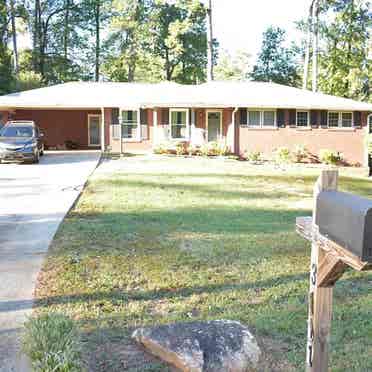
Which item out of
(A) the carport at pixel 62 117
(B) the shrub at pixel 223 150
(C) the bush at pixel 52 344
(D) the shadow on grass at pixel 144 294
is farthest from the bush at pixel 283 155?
(C) the bush at pixel 52 344

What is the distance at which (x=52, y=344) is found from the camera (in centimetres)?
342

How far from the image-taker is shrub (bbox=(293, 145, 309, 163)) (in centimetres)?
2255

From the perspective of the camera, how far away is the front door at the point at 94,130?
88.8 feet

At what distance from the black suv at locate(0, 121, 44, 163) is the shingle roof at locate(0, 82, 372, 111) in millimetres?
4532

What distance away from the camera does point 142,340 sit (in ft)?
12.5

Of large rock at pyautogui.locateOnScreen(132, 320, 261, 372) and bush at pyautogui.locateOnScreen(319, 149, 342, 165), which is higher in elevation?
bush at pyautogui.locateOnScreen(319, 149, 342, 165)

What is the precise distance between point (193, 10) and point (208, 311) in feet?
98.1

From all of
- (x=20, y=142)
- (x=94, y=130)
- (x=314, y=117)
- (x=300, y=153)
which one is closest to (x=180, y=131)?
(x=300, y=153)

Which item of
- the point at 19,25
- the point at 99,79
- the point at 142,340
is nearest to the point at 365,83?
the point at 99,79

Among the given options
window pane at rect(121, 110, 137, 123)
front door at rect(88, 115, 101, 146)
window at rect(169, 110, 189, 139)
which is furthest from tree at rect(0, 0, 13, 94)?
window at rect(169, 110, 189, 139)

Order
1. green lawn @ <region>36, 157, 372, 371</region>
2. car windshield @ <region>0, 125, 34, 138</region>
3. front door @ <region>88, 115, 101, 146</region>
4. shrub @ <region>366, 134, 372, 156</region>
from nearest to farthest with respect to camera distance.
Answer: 1. green lawn @ <region>36, 157, 372, 371</region>
2. car windshield @ <region>0, 125, 34, 138</region>
3. shrub @ <region>366, 134, 372, 156</region>
4. front door @ <region>88, 115, 101, 146</region>

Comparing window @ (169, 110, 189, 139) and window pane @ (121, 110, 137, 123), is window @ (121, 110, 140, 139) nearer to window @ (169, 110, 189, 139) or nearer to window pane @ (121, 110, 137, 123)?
window pane @ (121, 110, 137, 123)

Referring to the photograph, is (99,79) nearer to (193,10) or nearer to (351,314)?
(193,10)

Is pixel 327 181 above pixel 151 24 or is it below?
below
